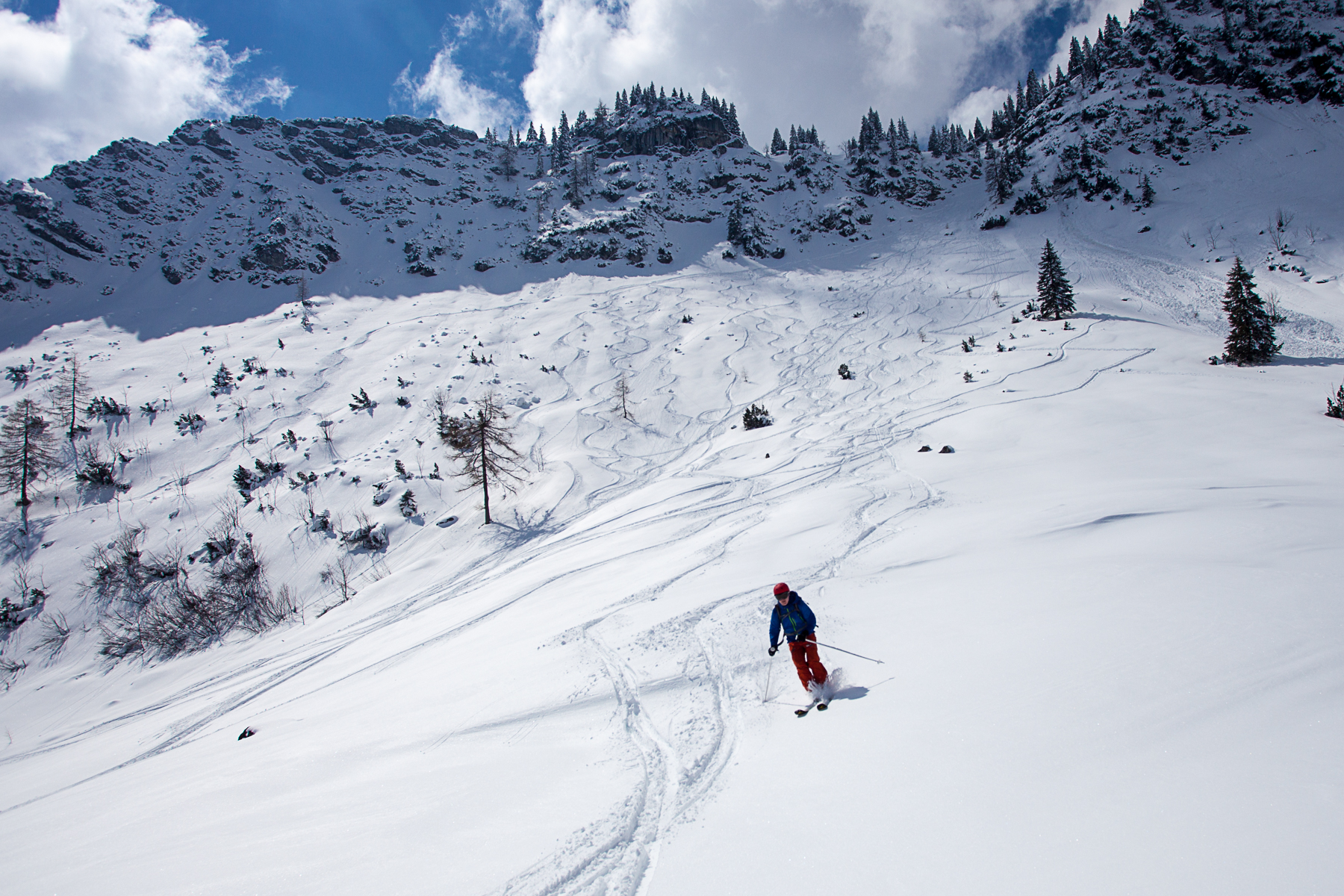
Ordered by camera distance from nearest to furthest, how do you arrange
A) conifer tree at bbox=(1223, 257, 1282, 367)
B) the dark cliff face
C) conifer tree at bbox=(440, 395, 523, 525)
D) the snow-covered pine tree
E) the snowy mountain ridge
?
conifer tree at bbox=(1223, 257, 1282, 367) → conifer tree at bbox=(440, 395, 523, 525) → the snowy mountain ridge → the dark cliff face → the snow-covered pine tree

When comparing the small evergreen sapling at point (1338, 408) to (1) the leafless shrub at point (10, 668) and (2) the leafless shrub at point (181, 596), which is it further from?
(1) the leafless shrub at point (10, 668)

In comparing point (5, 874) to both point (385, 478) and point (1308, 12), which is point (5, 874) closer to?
point (385, 478)

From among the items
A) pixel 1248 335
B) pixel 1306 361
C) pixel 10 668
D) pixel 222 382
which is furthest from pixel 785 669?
pixel 222 382

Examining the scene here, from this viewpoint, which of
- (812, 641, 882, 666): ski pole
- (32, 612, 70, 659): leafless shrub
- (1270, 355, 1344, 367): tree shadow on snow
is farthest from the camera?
(32, 612, 70, 659): leafless shrub

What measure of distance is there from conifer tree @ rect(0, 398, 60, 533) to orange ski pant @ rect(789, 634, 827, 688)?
37831mm

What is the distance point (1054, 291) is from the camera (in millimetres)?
27609

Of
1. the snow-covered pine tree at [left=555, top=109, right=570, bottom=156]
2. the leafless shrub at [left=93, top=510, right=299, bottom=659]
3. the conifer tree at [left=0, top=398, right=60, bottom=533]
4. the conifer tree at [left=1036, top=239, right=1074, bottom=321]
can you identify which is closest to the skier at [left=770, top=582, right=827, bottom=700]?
the leafless shrub at [left=93, top=510, right=299, bottom=659]

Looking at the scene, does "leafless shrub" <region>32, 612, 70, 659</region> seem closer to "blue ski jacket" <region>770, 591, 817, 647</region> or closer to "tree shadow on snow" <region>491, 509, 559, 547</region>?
"tree shadow on snow" <region>491, 509, 559, 547</region>

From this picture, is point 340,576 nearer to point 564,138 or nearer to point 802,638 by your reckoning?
point 802,638

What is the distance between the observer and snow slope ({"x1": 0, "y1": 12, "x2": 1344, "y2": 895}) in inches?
124

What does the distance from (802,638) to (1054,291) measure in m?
32.0

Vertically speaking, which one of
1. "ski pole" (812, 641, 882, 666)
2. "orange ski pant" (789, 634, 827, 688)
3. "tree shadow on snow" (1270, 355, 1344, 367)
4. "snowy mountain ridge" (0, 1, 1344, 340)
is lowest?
"ski pole" (812, 641, 882, 666)

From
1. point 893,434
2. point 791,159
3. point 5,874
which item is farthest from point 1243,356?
point 791,159

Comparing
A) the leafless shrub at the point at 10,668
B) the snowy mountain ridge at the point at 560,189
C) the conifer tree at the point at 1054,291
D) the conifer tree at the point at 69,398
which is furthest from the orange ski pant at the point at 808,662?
the snowy mountain ridge at the point at 560,189
